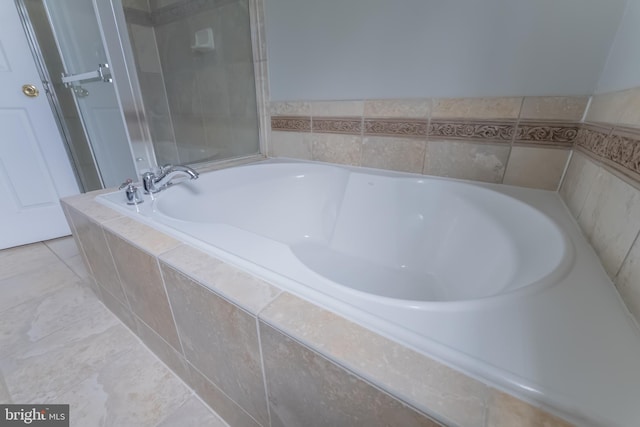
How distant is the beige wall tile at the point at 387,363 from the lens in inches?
11.8

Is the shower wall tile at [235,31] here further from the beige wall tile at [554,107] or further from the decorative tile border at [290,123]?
the beige wall tile at [554,107]

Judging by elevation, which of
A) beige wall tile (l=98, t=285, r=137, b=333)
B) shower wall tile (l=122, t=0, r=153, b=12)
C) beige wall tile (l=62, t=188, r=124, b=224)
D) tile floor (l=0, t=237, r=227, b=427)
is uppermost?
shower wall tile (l=122, t=0, r=153, b=12)

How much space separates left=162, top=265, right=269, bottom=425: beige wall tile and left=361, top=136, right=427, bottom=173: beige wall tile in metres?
0.97

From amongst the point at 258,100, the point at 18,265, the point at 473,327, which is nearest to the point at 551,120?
the point at 473,327

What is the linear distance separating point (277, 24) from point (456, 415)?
166 centimetres

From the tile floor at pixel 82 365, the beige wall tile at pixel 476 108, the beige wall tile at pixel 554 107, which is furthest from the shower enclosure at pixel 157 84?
the beige wall tile at pixel 554 107

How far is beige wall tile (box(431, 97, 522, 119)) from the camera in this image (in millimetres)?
921

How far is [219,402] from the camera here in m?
0.68

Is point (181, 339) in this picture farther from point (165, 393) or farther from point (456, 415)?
point (456, 415)

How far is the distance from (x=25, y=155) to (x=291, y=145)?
59.6 inches

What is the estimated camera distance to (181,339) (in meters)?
0.69

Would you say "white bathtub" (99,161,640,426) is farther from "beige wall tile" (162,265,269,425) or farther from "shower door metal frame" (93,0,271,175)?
"shower door metal frame" (93,0,271,175)

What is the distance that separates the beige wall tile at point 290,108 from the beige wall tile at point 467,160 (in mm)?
675

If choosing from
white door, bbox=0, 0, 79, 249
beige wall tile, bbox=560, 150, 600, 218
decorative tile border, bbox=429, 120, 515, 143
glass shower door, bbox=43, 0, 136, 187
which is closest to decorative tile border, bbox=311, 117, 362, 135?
decorative tile border, bbox=429, 120, 515, 143
